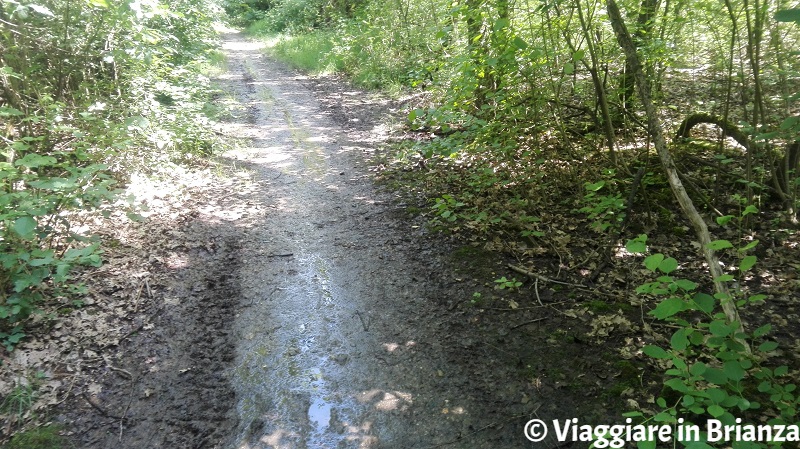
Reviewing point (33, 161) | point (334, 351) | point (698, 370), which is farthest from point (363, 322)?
point (33, 161)

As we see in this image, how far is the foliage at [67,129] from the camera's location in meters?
4.06

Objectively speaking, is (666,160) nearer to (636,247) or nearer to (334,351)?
(636,247)

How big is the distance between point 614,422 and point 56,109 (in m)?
6.56

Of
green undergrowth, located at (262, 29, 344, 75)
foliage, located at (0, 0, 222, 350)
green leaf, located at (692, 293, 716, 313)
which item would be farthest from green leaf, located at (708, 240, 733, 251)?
green undergrowth, located at (262, 29, 344, 75)

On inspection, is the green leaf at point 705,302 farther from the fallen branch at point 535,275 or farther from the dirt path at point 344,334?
the fallen branch at point 535,275

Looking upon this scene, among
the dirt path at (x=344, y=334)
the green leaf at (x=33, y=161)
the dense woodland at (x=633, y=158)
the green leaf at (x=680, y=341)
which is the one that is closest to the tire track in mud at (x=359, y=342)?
the dirt path at (x=344, y=334)

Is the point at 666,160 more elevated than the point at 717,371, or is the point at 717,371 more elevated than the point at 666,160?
the point at 666,160

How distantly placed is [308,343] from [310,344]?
0.9 inches

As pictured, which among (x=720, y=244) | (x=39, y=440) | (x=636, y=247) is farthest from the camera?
(x=39, y=440)

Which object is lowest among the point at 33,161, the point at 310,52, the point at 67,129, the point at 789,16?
the point at 33,161

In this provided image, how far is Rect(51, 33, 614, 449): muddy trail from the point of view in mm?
3408

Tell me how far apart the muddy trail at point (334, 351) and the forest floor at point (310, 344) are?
0.05 feet

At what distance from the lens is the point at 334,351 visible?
165 inches

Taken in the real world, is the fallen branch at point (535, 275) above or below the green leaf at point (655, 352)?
below
